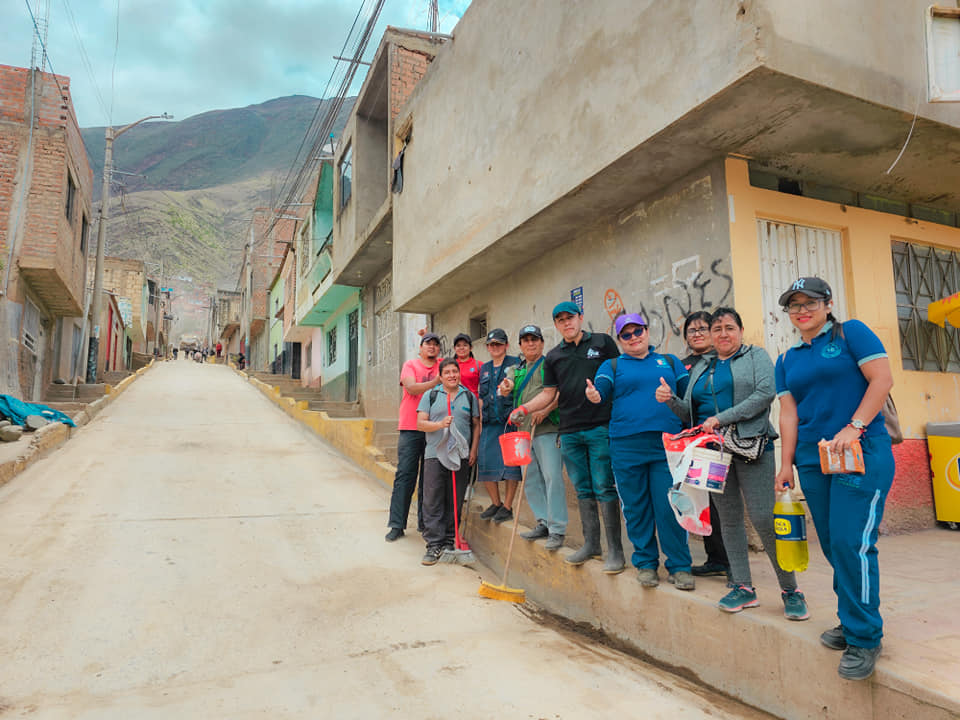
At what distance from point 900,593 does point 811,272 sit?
9.45ft

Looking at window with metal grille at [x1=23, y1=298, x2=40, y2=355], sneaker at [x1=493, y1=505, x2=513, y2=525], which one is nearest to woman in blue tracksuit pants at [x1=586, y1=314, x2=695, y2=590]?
sneaker at [x1=493, y1=505, x2=513, y2=525]

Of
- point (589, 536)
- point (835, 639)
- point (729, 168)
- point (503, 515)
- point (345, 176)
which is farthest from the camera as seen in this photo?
point (345, 176)

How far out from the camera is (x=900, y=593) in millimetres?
3547

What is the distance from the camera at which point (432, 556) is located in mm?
5559

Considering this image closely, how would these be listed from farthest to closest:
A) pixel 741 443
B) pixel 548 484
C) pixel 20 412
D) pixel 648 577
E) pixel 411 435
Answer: pixel 20 412
pixel 411 435
pixel 548 484
pixel 648 577
pixel 741 443

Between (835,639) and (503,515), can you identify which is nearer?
(835,639)

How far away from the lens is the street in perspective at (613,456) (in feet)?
9.93

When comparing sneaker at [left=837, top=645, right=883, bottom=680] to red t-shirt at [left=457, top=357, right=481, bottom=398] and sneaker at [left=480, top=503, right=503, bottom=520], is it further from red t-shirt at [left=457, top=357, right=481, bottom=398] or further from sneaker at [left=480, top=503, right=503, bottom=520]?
red t-shirt at [left=457, top=357, right=481, bottom=398]

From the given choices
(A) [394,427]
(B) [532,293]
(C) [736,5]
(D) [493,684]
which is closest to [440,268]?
(B) [532,293]

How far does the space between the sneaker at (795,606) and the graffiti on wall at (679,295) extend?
8.09 ft

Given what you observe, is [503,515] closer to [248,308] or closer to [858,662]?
[858,662]

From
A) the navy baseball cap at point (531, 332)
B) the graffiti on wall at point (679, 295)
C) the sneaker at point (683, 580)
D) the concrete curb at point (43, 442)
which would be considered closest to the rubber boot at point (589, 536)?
the sneaker at point (683, 580)

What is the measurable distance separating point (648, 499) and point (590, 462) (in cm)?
58

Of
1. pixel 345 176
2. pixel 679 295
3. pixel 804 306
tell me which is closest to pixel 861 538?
pixel 804 306
